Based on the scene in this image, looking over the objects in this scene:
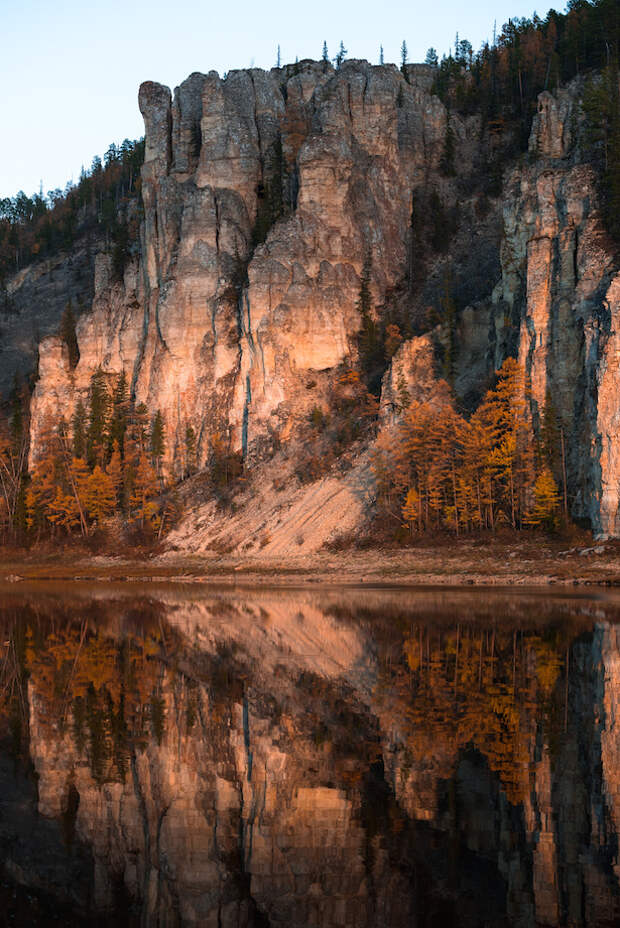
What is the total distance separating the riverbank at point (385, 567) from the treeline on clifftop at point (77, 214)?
6612cm

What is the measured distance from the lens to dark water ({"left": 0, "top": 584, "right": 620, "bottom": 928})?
33.3 ft

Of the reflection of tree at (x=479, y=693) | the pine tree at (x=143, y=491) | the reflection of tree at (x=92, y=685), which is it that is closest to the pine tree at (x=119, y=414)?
the pine tree at (x=143, y=491)

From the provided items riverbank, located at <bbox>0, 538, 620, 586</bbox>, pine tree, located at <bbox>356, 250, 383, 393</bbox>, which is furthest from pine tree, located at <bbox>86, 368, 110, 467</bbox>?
pine tree, located at <bbox>356, 250, 383, 393</bbox>

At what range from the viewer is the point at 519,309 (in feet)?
234

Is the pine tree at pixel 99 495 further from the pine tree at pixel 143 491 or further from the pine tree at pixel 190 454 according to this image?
the pine tree at pixel 190 454

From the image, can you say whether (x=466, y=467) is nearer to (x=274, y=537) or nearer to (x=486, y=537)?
(x=486, y=537)

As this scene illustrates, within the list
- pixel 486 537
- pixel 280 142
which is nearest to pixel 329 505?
pixel 486 537

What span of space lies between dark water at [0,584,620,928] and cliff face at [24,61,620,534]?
50.0 metres

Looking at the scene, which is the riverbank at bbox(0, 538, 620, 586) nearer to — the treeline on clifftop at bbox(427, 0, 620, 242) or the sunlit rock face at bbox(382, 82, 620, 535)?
the sunlit rock face at bbox(382, 82, 620, 535)

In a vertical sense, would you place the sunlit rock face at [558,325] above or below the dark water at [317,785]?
above

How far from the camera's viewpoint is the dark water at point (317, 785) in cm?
1014

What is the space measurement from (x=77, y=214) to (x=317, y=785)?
154 meters

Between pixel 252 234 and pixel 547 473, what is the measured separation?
4841 centimetres

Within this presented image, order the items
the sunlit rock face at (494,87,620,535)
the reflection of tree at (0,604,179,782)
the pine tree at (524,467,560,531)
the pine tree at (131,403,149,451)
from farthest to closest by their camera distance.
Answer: the pine tree at (131,403,149,451), the pine tree at (524,467,560,531), the sunlit rock face at (494,87,620,535), the reflection of tree at (0,604,179,782)
